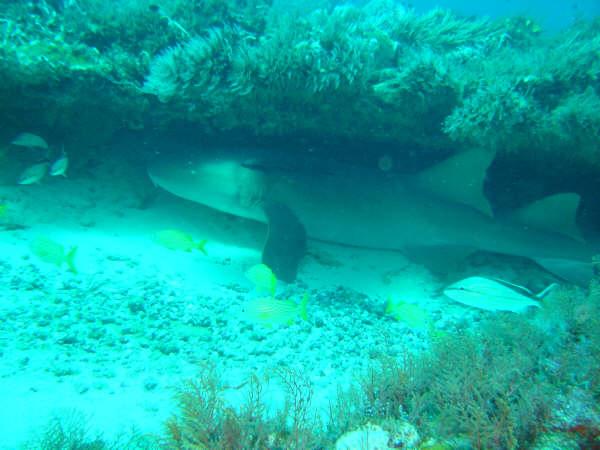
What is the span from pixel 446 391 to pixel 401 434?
40cm

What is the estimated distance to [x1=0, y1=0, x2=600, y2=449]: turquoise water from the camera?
80.7 inches

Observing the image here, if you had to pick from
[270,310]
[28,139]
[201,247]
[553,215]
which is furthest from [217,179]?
[553,215]

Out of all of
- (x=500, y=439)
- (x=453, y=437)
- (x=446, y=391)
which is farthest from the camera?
(x=446, y=391)

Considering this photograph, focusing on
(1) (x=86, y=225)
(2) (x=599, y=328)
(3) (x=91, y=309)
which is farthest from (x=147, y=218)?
(2) (x=599, y=328)

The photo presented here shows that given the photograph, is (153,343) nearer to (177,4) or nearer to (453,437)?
(453,437)

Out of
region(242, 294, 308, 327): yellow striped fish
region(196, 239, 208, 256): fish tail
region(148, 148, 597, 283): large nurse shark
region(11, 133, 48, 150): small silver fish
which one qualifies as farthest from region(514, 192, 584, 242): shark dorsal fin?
region(11, 133, 48, 150): small silver fish

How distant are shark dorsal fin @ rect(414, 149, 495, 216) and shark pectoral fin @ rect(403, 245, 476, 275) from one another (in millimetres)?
677

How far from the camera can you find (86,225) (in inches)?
185

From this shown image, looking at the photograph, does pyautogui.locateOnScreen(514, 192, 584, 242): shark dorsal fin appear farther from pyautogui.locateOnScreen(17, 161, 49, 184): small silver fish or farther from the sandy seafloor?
pyautogui.locateOnScreen(17, 161, 49, 184): small silver fish

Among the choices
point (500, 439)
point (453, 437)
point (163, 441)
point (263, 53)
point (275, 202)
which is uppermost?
point (263, 53)

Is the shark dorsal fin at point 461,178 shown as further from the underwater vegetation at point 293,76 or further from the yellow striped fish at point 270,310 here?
the yellow striped fish at point 270,310

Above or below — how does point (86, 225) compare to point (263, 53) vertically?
below

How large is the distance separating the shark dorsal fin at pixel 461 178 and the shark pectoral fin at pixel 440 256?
68 cm

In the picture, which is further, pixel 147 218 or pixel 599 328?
pixel 147 218
